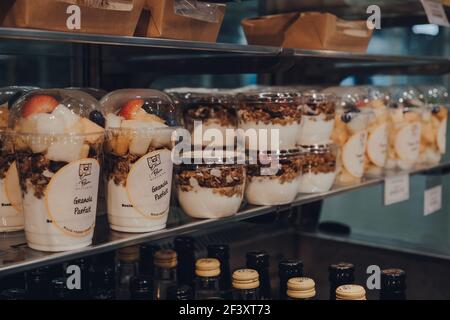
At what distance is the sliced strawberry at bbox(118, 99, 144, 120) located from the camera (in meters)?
1.33

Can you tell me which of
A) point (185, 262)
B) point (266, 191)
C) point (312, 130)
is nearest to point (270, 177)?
point (266, 191)

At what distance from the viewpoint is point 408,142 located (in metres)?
2.15

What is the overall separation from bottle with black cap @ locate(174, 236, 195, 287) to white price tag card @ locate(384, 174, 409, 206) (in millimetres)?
639

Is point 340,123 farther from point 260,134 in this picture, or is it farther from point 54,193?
point 54,193

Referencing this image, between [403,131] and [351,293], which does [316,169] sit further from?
[403,131]

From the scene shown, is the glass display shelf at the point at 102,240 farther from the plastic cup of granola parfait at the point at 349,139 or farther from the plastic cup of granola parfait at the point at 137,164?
the plastic cup of granola parfait at the point at 349,139

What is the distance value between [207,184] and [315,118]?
0.47 metres

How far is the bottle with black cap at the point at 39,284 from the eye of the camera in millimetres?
1514

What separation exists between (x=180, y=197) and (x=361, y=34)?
835mm

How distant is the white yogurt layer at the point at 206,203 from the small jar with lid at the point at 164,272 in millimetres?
311

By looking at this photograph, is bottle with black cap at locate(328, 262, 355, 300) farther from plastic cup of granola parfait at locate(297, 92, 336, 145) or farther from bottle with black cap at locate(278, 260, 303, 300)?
plastic cup of granola parfait at locate(297, 92, 336, 145)

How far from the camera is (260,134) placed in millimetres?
1657

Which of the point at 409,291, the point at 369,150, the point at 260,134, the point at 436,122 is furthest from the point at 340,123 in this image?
the point at 409,291

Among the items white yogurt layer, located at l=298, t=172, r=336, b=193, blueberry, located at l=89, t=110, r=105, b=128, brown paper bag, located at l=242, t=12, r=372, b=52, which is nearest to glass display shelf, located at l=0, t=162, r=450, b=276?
white yogurt layer, located at l=298, t=172, r=336, b=193
